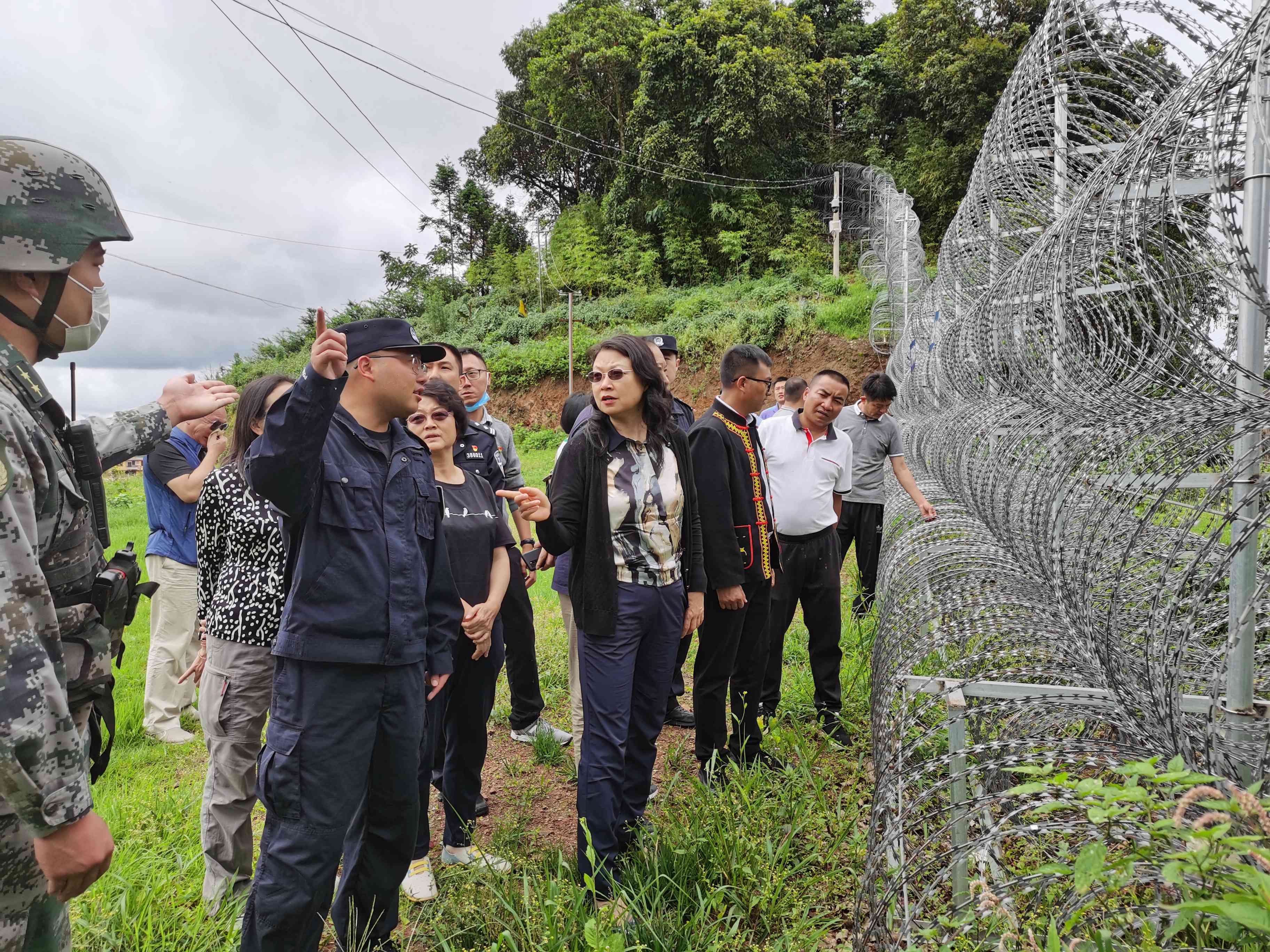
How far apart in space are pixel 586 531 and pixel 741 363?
1.34 meters

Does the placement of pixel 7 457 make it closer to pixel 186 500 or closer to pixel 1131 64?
pixel 186 500

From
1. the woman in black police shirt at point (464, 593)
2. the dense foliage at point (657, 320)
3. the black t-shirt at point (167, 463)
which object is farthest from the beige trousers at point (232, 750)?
the dense foliage at point (657, 320)

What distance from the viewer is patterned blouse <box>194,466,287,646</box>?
252cm

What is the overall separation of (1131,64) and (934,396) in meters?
4.10

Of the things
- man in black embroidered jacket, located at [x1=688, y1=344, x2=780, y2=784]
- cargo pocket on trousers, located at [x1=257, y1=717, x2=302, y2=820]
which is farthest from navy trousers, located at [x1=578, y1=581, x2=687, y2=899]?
cargo pocket on trousers, located at [x1=257, y1=717, x2=302, y2=820]

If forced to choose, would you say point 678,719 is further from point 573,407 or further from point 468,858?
point 573,407

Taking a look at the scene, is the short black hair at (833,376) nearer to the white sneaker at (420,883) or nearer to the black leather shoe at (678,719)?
the black leather shoe at (678,719)

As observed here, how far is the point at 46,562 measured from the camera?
144 centimetres

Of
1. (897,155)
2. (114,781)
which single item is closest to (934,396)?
(114,781)

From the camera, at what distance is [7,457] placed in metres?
1.24

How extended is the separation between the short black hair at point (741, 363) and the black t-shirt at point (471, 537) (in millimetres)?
1274

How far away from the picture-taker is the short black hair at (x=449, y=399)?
302 centimetres

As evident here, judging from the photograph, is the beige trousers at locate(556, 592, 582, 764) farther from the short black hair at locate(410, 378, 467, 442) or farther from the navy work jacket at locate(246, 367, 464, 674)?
the navy work jacket at locate(246, 367, 464, 674)

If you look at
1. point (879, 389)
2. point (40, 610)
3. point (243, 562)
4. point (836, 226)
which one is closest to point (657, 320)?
Result: point (836, 226)
